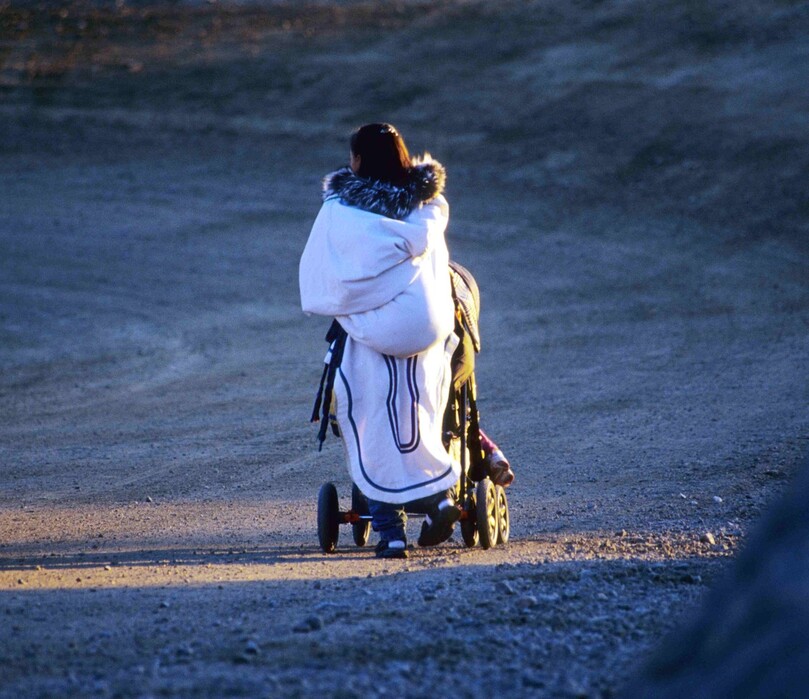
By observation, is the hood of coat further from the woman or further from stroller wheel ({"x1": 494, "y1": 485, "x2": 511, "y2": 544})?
stroller wheel ({"x1": 494, "y1": 485, "x2": 511, "y2": 544})

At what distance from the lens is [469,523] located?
6.35m

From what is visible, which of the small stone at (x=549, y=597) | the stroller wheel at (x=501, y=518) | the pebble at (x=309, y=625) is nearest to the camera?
the pebble at (x=309, y=625)

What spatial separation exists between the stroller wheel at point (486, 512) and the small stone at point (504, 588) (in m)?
1.23

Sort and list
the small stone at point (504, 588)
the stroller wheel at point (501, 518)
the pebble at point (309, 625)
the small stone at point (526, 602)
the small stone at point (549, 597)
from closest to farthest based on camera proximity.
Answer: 1. the pebble at point (309, 625)
2. the small stone at point (526, 602)
3. the small stone at point (549, 597)
4. the small stone at point (504, 588)
5. the stroller wheel at point (501, 518)

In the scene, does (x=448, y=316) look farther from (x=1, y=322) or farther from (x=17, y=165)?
(x=17, y=165)

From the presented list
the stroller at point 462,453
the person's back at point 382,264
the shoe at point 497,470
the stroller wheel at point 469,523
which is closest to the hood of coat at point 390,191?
the person's back at point 382,264

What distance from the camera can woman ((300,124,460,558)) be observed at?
605 cm

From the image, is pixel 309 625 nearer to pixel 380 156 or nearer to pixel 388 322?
pixel 388 322

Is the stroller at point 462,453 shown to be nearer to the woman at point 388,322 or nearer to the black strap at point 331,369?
the black strap at point 331,369

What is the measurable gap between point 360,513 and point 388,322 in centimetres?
105

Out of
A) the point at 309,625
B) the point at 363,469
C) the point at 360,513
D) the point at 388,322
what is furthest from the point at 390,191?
the point at 309,625

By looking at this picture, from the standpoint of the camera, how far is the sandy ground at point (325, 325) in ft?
14.8

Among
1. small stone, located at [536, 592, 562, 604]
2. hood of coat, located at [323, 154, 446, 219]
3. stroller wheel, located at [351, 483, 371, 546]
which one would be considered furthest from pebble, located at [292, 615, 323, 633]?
hood of coat, located at [323, 154, 446, 219]

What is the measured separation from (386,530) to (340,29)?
23.4 m
